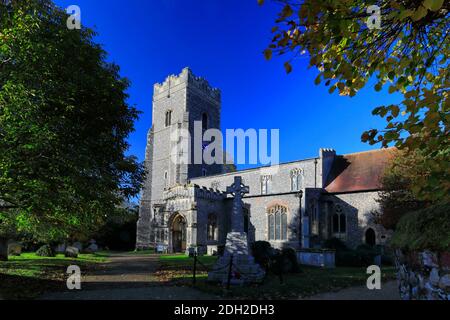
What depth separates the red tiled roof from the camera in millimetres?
28641

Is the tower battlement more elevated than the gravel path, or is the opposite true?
the tower battlement

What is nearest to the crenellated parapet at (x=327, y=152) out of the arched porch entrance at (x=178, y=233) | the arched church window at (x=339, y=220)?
the arched church window at (x=339, y=220)

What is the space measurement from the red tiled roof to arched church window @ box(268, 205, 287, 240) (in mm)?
4485

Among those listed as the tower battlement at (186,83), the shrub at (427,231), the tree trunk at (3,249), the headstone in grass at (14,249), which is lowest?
the headstone in grass at (14,249)

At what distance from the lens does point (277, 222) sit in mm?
31016

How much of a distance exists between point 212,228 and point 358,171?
47.4 ft

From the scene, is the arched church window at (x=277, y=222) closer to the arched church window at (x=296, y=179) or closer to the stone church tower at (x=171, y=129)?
the arched church window at (x=296, y=179)

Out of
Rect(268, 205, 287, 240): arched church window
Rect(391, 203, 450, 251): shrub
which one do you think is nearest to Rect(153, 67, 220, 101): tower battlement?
Rect(268, 205, 287, 240): arched church window

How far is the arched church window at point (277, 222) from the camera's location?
3036 cm

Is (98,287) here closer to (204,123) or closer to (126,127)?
(126,127)

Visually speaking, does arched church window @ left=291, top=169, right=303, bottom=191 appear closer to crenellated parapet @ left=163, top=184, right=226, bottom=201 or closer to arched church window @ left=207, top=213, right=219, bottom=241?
crenellated parapet @ left=163, top=184, right=226, bottom=201

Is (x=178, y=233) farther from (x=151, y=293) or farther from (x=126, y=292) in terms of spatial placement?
(x=151, y=293)

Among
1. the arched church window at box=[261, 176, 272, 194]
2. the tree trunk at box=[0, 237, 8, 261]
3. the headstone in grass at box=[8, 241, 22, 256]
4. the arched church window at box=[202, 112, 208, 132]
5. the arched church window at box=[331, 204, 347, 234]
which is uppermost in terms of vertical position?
the arched church window at box=[202, 112, 208, 132]

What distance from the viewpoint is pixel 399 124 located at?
3865 mm
